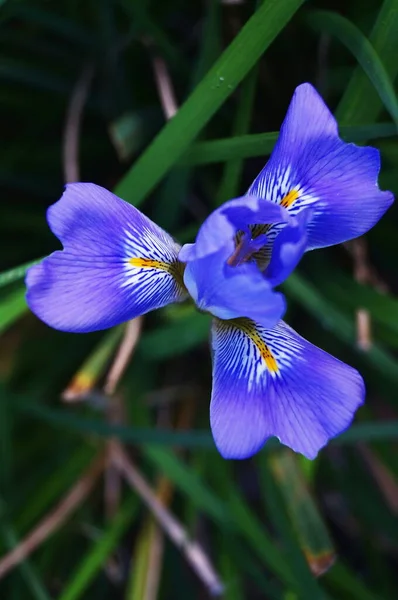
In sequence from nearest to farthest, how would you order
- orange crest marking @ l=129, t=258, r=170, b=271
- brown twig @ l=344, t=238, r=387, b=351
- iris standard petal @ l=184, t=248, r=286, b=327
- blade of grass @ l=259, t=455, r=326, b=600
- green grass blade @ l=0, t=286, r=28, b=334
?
iris standard petal @ l=184, t=248, r=286, b=327, orange crest marking @ l=129, t=258, r=170, b=271, green grass blade @ l=0, t=286, r=28, b=334, blade of grass @ l=259, t=455, r=326, b=600, brown twig @ l=344, t=238, r=387, b=351

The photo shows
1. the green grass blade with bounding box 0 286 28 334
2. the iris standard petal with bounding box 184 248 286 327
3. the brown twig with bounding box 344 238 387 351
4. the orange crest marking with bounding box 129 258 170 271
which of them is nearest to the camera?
the iris standard petal with bounding box 184 248 286 327

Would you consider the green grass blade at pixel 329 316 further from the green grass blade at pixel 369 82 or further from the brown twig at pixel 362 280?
the green grass blade at pixel 369 82

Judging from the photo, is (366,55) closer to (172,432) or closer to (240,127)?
(240,127)

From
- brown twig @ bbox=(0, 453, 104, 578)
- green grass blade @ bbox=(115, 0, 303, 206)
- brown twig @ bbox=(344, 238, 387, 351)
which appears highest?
green grass blade @ bbox=(115, 0, 303, 206)

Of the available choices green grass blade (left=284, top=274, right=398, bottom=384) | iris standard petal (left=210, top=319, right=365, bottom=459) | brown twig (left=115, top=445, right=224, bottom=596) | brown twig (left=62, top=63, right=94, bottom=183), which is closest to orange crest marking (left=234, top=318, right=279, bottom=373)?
iris standard petal (left=210, top=319, right=365, bottom=459)

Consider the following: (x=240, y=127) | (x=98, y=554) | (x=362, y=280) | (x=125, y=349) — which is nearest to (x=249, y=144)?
(x=240, y=127)

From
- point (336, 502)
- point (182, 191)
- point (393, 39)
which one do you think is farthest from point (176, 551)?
point (393, 39)

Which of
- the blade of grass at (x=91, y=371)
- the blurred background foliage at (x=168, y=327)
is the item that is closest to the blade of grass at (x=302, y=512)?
the blurred background foliage at (x=168, y=327)

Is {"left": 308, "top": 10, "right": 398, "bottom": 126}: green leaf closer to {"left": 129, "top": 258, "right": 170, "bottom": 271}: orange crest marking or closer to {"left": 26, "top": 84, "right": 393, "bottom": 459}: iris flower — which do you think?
{"left": 26, "top": 84, "right": 393, "bottom": 459}: iris flower
